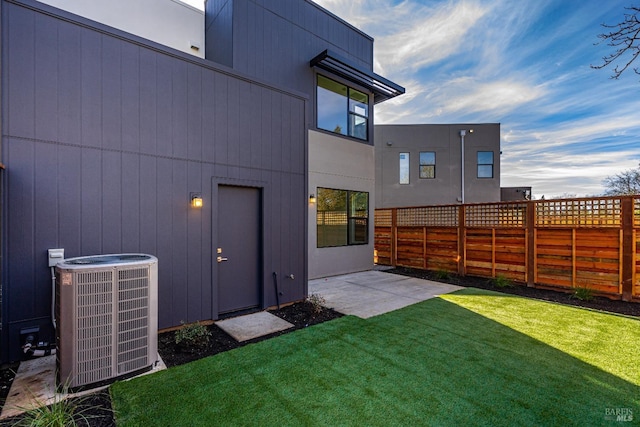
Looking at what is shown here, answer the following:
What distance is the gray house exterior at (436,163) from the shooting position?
13.2 metres

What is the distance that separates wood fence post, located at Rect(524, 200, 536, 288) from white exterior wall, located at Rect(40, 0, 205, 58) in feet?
30.3

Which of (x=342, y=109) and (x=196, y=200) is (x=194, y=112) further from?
(x=342, y=109)

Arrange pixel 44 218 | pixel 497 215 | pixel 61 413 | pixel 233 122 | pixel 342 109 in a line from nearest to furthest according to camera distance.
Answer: pixel 61 413 < pixel 44 218 < pixel 233 122 < pixel 497 215 < pixel 342 109

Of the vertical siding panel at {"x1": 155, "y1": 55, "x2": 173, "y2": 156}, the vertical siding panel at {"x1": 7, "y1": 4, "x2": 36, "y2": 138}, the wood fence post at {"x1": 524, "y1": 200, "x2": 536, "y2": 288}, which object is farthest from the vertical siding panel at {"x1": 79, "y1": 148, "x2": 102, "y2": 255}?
the wood fence post at {"x1": 524, "y1": 200, "x2": 536, "y2": 288}

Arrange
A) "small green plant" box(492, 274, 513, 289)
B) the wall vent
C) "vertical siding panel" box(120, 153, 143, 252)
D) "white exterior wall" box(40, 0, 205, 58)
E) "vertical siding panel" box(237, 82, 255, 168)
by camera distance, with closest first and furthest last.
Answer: the wall vent
"vertical siding panel" box(120, 153, 143, 252)
"vertical siding panel" box(237, 82, 255, 168)
"white exterior wall" box(40, 0, 205, 58)
"small green plant" box(492, 274, 513, 289)

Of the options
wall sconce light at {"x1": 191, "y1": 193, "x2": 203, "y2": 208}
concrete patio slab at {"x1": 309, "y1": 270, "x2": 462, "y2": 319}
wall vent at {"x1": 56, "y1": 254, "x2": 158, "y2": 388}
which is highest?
wall sconce light at {"x1": 191, "y1": 193, "x2": 203, "y2": 208}

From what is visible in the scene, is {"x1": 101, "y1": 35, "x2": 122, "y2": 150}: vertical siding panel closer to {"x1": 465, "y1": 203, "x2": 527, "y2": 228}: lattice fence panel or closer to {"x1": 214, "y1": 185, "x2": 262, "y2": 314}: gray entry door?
{"x1": 214, "y1": 185, "x2": 262, "y2": 314}: gray entry door

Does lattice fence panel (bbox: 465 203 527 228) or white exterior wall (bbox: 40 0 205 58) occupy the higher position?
white exterior wall (bbox: 40 0 205 58)

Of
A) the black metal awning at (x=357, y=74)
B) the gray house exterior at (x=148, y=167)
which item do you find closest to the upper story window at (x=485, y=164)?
the black metal awning at (x=357, y=74)

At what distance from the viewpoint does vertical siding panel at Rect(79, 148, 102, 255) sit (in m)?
3.15

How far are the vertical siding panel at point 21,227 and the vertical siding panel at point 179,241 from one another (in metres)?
1.32

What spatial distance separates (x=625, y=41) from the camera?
9.80ft

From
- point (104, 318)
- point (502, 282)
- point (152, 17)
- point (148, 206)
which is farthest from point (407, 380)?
→ point (152, 17)

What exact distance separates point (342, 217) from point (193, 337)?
5225 mm
